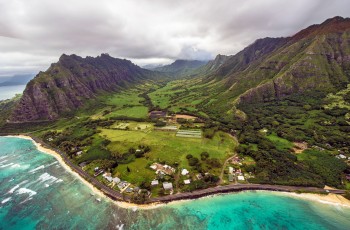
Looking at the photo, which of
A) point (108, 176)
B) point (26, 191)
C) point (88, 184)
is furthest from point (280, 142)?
point (26, 191)

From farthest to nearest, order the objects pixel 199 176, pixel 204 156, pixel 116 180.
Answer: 1. pixel 204 156
2. pixel 199 176
3. pixel 116 180

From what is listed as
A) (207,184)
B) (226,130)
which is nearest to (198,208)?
(207,184)

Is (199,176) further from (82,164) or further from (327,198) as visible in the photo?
(82,164)

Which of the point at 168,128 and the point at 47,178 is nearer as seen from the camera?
the point at 47,178

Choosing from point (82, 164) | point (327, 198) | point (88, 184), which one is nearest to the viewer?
point (327, 198)

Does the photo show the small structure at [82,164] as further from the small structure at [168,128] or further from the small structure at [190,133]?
the small structure at [190,133]

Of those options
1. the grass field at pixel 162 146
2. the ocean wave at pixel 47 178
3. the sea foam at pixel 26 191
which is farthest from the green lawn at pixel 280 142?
the sea foam at pixel 26 191

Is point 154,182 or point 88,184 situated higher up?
point 154,182

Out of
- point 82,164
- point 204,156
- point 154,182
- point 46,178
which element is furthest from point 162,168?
point 46,178

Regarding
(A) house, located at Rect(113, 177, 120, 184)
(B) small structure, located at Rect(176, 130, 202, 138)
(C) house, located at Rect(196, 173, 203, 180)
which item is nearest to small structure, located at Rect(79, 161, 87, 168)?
(A) house, located at Rect(113, 177, 120, 184)

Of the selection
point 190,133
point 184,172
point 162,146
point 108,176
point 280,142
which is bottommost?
point 108,176
